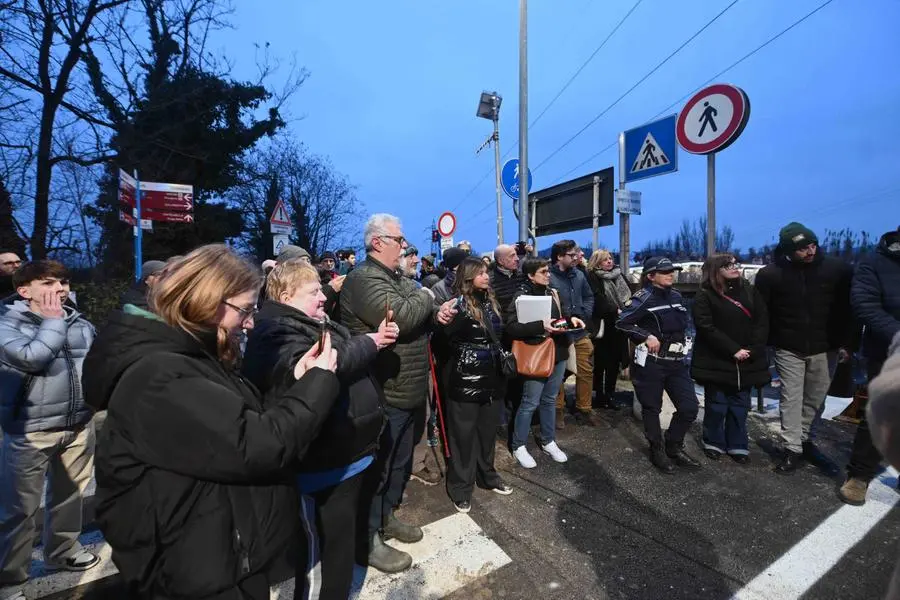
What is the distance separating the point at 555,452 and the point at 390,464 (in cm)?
186

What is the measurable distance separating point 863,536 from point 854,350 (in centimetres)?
176

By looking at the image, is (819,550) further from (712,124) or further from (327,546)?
(712,124)

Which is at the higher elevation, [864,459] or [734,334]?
[734,334]

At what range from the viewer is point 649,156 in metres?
5.40

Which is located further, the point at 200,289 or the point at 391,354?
the point at 391,354

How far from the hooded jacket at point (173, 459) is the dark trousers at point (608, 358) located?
4.74m

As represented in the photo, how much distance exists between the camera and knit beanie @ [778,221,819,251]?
3660 mm

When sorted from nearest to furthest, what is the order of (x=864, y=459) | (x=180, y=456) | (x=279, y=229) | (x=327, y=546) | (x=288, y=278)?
(x=180, y=456)
(x=327, y=546)
(x=288, y=278)
(x=864, y=459)
(x=279, y=229)

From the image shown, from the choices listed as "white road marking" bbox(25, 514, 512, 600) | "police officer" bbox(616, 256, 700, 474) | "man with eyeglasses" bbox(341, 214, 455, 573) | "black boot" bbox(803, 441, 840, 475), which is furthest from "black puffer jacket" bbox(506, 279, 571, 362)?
"black boot" bbox(803, 441, 840, 475)

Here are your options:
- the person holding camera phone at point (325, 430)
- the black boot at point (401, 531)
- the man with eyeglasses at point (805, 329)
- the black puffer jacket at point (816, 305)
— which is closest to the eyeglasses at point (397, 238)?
the person holding camera phone at point (325, 430)

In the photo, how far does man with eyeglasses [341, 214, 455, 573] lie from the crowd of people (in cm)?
1

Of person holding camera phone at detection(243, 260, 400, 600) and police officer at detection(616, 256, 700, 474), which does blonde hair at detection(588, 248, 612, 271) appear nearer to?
police officer at detection(616, 256, 700, 474)

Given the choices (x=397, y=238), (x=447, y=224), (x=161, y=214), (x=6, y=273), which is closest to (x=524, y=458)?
(x=397, y=238)

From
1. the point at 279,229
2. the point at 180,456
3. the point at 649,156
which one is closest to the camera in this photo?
the point at 180,456
